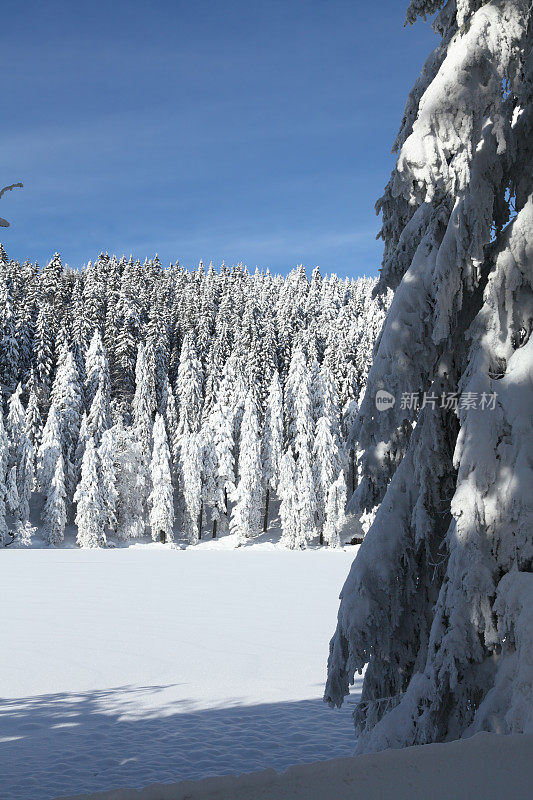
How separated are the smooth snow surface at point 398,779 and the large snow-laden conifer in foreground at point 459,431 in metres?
0.79

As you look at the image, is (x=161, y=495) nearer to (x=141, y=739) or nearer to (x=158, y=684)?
(x=158, y=684)

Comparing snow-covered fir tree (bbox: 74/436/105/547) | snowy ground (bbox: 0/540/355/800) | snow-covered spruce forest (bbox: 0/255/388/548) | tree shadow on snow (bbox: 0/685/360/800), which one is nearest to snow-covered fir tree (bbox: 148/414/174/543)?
snow-covered spruce forest (bbox: 0/255/388/548)

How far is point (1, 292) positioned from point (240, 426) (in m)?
23.8

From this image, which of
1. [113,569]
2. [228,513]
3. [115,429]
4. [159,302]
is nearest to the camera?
[113,569]

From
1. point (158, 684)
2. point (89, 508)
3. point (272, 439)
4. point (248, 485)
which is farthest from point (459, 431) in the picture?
point (272, 439)

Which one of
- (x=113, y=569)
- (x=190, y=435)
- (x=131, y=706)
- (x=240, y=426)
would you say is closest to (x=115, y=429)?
(x=190, y=435)

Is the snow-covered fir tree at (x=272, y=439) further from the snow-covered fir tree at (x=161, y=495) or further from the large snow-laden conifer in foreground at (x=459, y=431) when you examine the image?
the large snow-laden conifer in foreground at (x=459, y=431)

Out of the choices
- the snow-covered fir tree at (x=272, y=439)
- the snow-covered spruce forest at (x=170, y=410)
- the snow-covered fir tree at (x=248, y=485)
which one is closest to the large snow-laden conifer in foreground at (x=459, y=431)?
the snow-covered spruce forest at (x=170, y=410)

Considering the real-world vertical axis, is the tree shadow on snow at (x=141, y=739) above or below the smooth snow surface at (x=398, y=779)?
below

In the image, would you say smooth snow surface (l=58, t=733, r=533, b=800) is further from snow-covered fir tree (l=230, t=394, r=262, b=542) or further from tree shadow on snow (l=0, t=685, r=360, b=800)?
snow-covered fir tree (l=230, t=394, r=262, b=542)

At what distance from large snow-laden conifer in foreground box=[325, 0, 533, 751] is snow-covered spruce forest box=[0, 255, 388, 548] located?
127ft

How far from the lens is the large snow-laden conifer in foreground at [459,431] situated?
3908 mm

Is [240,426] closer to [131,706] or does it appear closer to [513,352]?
[131,706]

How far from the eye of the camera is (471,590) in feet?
13.1
